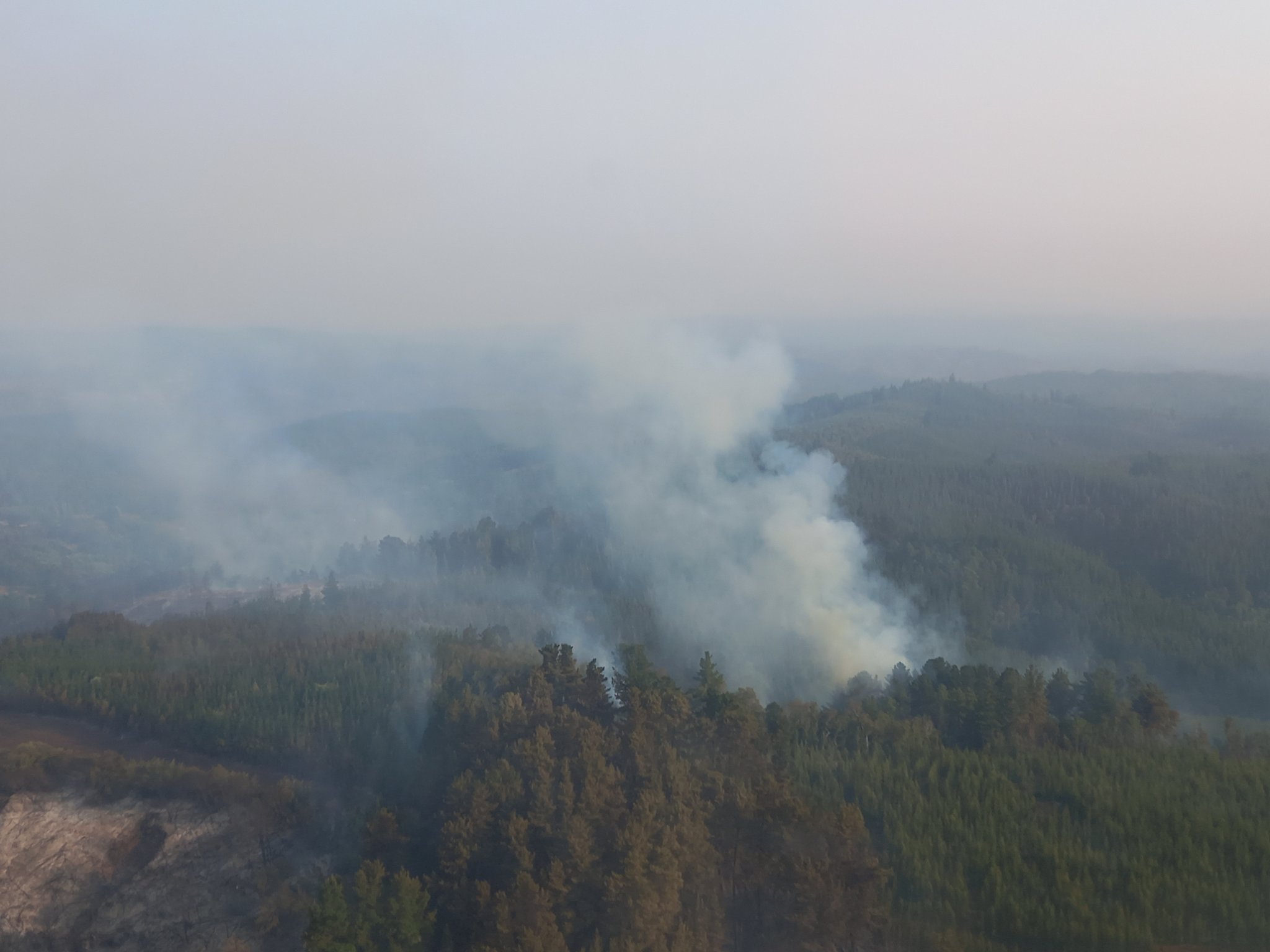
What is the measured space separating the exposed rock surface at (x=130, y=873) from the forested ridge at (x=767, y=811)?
655 cm

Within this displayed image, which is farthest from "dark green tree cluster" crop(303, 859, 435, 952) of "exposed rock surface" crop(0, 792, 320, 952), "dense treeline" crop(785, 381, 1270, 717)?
"dense treeline" crop(785, 381, 1270, 717)

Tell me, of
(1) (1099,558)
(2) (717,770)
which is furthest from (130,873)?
(1) (1099,558)

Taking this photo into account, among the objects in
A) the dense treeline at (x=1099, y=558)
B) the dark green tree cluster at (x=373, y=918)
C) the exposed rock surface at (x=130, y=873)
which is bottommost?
the dark green tree cluster at (x=373, y=918)

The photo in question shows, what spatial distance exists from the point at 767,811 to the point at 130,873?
1421 inches

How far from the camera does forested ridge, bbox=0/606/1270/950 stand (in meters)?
35.3

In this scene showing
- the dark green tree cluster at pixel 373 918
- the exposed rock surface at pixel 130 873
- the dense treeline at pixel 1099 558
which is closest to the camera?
the dark green tree cluster at pixel 373 918

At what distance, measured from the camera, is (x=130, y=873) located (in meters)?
52.8

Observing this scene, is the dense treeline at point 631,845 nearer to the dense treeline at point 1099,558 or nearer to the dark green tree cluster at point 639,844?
the dark green tree cluster at point 639,844

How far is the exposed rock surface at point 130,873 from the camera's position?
166 ft

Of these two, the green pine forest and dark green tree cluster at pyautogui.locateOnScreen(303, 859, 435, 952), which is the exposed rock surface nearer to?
the green pine forest

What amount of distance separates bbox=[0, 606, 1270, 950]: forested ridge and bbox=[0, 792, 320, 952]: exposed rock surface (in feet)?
21.5

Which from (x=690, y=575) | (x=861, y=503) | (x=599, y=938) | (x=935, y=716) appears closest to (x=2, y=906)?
(x=599, y=938)

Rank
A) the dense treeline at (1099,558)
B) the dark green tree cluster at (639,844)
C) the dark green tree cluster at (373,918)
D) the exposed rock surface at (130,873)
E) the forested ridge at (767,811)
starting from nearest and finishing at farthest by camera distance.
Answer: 1. the dark green tree cluster at (639,844)
2. the dark green tree cluster at (373,918)
3. the forested ridge at (767,811)
4. the exposed rock surface at (130,873)
5. the dense treeline at (1099,558)

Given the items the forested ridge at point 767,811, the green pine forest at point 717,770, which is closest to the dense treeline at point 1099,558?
the green pine forest at point 717,770
